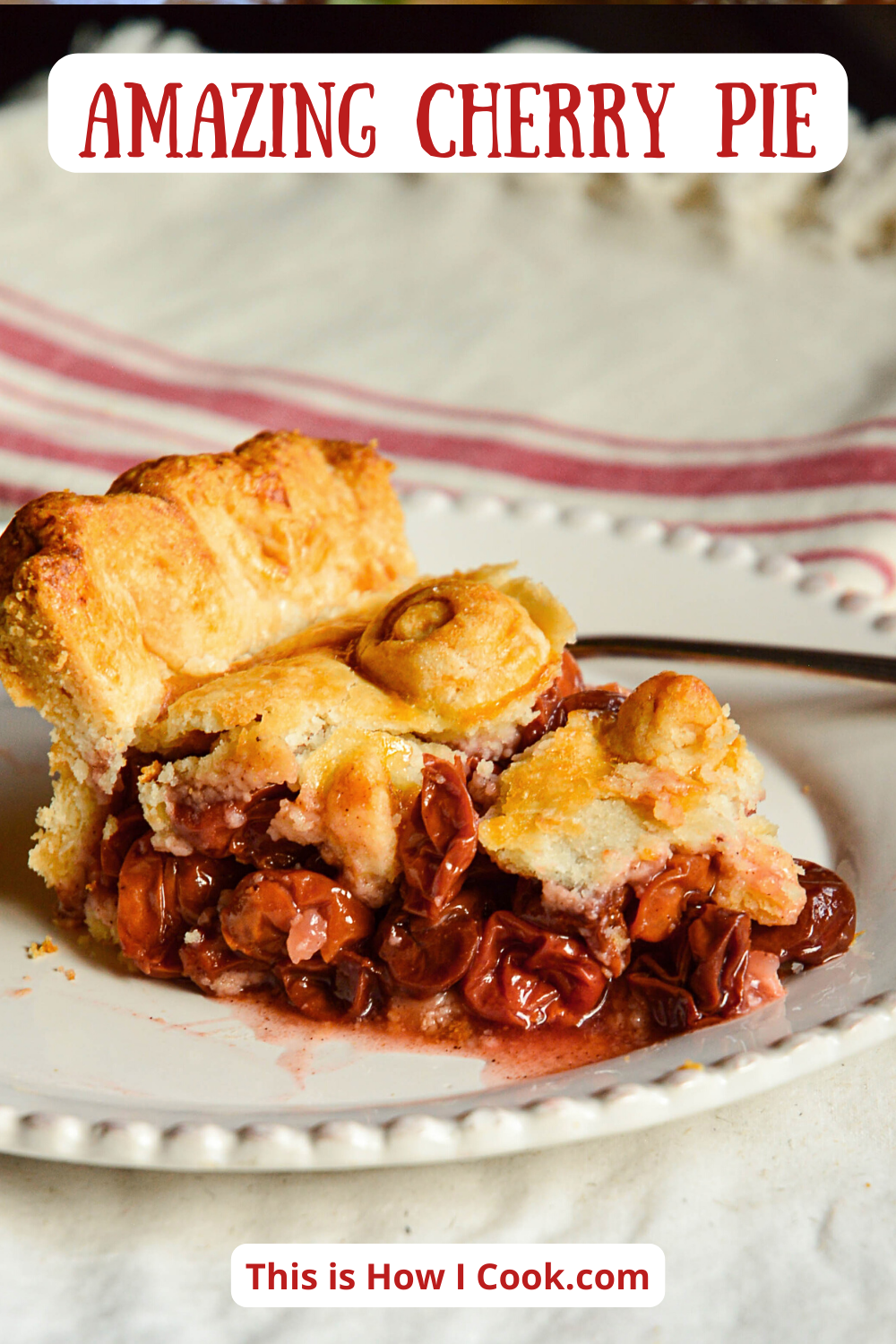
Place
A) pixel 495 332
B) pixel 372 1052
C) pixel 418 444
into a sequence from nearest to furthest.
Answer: pixel 372 1052 < pixel 418 444 < pixel 495 332

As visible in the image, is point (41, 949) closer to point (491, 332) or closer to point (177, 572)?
point (177, 572)

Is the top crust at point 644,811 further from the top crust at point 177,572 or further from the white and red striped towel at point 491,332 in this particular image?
the white and red striped towel at point 491,332

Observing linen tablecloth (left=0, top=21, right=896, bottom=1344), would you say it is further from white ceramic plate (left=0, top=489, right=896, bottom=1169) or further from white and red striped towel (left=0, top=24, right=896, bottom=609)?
white ceramic plate (left=0, top=489, right=896, bottom=1169)

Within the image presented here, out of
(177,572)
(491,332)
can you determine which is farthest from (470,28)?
(177,572)

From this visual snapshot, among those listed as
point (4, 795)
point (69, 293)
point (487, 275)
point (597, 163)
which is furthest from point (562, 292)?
point (4, 795)

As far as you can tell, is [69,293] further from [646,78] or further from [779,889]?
[779,889]

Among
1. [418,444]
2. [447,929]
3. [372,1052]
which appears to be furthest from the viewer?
[418,444]
